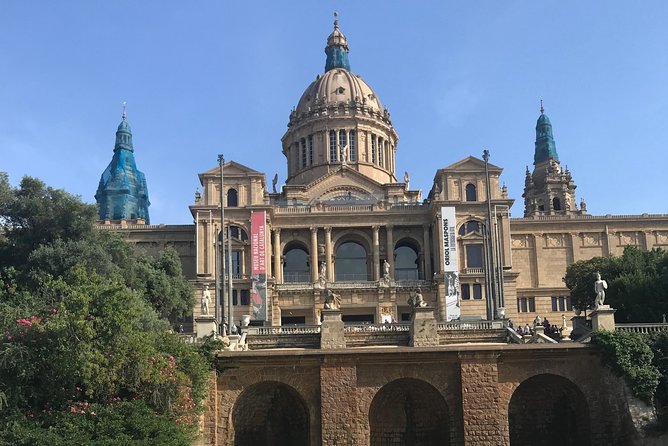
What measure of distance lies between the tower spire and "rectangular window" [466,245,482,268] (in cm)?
3709

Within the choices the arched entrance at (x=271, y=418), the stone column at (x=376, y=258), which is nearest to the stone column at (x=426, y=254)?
the stone column at (x=376, y=258)

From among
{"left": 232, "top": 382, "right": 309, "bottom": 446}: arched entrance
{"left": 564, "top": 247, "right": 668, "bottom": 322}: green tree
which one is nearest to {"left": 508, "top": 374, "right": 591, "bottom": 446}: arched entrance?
{"left": 232, "top": 382, "right": 309, "bottom": 446}: arched entrance

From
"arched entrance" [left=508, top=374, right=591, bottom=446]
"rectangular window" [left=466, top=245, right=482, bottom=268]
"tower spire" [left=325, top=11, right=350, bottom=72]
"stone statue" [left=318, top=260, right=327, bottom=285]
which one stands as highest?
"tower spire" [left=325, top=11, right=350, bottom=72]

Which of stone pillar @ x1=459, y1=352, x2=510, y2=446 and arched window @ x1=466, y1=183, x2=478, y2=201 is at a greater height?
arched window @ x1=466, y1=183, x2=478, y2=201

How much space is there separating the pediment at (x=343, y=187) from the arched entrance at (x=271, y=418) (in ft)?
154

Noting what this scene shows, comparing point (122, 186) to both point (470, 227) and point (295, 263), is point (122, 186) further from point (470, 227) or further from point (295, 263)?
point (470, 227)

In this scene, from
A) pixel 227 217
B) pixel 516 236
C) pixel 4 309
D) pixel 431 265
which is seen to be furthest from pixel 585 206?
pixel 4 309

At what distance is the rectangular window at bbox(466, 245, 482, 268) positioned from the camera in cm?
7456

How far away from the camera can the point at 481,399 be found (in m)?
35.7

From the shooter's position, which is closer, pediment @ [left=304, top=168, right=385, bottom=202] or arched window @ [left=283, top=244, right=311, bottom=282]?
arched window @ [left=283, top=244, right=311, bottom=282]

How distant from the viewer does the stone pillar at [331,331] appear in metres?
41.0

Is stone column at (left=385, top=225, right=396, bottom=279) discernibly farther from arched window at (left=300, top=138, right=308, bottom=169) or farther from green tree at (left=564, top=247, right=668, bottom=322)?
arched window at (left=300, top=138, right=308, bottom=169)

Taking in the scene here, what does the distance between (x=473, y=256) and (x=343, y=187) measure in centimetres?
1618

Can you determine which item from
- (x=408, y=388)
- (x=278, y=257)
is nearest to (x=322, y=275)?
(x=278, y=257)
